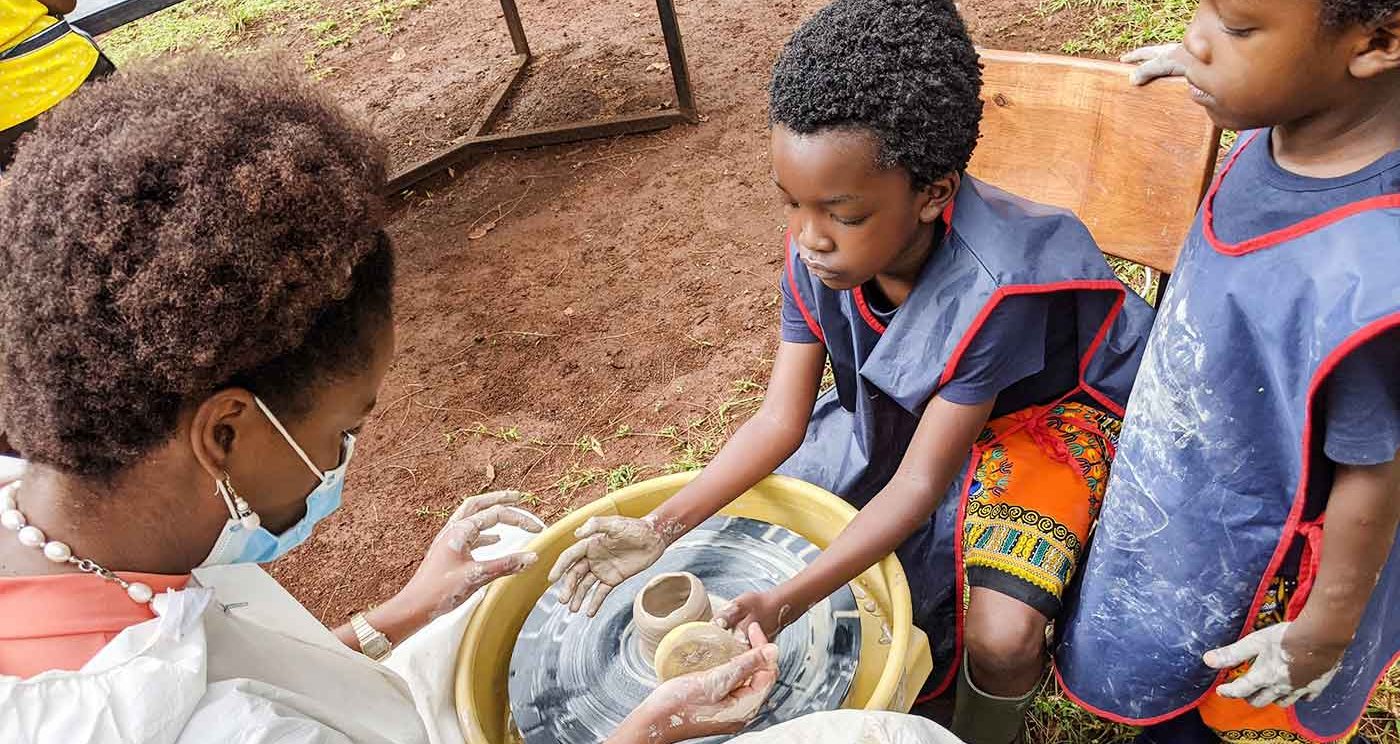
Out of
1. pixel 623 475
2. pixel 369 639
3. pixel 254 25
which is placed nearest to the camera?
pixel 369 639

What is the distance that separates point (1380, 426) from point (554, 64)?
15.5ft

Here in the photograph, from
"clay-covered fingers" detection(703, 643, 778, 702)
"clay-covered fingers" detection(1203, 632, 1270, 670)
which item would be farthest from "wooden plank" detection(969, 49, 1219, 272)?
"clay-covered fingers" detection(703, 643, 778, 702)

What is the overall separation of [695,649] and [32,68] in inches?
109

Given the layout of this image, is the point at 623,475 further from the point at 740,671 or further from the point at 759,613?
the point at 740,671

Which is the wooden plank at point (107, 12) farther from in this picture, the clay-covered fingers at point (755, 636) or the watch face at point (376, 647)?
the clay-covered fingers at point (755, 636)

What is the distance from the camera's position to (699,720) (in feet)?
4.84

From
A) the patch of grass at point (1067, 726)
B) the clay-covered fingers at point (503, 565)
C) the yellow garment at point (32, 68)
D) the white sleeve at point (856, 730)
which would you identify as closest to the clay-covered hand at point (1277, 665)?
the white sleeve at point (856, 730)

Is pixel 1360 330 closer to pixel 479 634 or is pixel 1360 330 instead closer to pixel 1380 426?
pixel 1380 426

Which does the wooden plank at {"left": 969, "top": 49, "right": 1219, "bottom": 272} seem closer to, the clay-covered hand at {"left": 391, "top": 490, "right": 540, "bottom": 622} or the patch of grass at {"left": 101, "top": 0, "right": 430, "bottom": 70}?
the clay-covered hand at {"left": 391, "top": 490, "right": 540, "bottom": 622}

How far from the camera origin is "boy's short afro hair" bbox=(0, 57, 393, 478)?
37.9 inches

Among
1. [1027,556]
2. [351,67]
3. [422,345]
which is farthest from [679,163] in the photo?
[1027,556]

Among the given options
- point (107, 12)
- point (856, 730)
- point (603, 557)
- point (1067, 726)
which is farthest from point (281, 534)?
point (107, 12)

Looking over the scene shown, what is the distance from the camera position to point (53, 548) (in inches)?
44.1

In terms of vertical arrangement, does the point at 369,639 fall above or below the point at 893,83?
below
